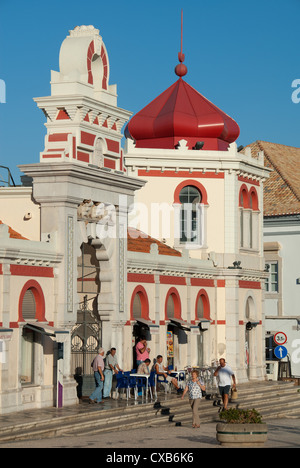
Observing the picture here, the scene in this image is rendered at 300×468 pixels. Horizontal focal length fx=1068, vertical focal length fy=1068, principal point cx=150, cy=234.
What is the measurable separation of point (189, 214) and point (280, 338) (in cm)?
811

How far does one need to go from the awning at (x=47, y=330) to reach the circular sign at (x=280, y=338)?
18598 mm

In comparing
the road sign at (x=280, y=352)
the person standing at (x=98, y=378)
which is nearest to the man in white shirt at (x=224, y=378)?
the person standing at (x=98, y=378)

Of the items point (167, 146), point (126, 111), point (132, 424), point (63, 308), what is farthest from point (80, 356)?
point (167, 146)

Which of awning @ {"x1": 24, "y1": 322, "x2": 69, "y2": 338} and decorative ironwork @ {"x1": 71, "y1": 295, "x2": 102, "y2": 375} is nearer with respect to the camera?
awning @ {"x1": 24, "y1": 322, "x2": 69, "y2": 338}

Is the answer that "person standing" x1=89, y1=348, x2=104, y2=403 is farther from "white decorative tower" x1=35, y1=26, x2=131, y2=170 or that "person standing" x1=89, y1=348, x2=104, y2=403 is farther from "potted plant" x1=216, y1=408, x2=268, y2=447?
"potted plant" x1=216, y1=408, x2=268, y2=447

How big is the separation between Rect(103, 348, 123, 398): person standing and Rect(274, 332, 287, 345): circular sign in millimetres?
15955

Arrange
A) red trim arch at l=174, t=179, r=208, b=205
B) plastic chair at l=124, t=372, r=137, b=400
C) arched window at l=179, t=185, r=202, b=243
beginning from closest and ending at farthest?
plastic chair at l=124, t=372, r=137, b=400 < red trim arch at l=174, t=179, r=208, b=205 < arched window at l=179, t=185, r=202, b=243

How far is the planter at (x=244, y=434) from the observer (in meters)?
23.1

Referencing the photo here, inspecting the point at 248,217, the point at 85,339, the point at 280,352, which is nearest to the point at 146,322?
the point at 85,339

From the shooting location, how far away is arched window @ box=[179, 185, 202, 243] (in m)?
42.2

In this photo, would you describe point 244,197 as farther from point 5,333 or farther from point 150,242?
point 5,333

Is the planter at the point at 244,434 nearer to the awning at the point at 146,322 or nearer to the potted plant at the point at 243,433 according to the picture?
the potted plant at the point at 243,433

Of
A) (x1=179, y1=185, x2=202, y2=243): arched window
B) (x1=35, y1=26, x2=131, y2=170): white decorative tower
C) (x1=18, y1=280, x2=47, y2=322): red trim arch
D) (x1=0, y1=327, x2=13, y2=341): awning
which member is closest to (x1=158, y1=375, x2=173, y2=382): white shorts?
(x1=18, y1=280, x2=47, y2=322): red trim arch

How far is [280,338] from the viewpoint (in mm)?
46844
